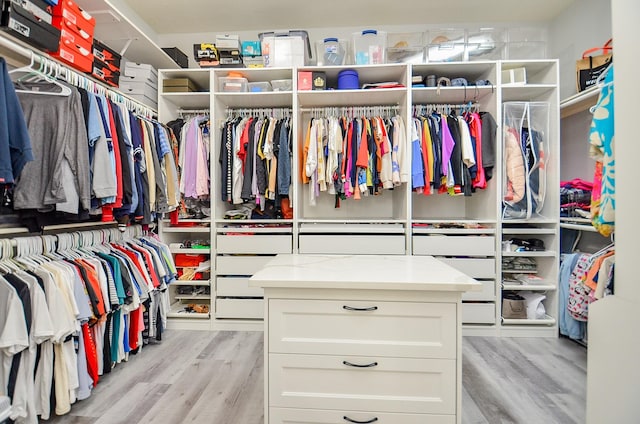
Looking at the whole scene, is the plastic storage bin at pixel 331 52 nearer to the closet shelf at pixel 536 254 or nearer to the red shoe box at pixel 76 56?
the red shoe box at pixel 76 56

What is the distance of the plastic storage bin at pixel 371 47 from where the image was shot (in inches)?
108

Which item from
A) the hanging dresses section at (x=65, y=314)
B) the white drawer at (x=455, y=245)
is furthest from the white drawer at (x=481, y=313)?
the hanging dresses section at (x=65, y=314)

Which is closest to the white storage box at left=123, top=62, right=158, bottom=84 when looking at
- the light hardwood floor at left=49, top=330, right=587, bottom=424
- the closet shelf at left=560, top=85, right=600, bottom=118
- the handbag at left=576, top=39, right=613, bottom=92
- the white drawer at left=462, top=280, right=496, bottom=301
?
Result: the light hardwood floor at left=49, top=330, right=587, bottom=424

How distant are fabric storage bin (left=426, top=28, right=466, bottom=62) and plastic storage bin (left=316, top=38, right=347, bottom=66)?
2.51 ft

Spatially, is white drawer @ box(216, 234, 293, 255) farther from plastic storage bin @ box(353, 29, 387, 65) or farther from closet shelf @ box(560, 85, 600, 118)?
closet shelf @ box(560, 85, 600, 118)

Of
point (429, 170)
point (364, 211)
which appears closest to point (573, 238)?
point (429, 170)

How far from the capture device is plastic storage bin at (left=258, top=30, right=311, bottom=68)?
9.05 ft

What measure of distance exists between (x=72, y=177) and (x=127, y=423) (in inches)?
49.8

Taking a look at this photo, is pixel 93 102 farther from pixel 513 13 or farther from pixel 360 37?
pixel 513 13

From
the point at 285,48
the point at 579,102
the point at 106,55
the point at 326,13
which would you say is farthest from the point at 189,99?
the point at 579,102

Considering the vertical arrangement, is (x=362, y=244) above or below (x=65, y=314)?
above

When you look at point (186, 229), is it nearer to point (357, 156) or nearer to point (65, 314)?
point (65, 314)

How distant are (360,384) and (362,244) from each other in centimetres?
146

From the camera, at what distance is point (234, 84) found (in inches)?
110
